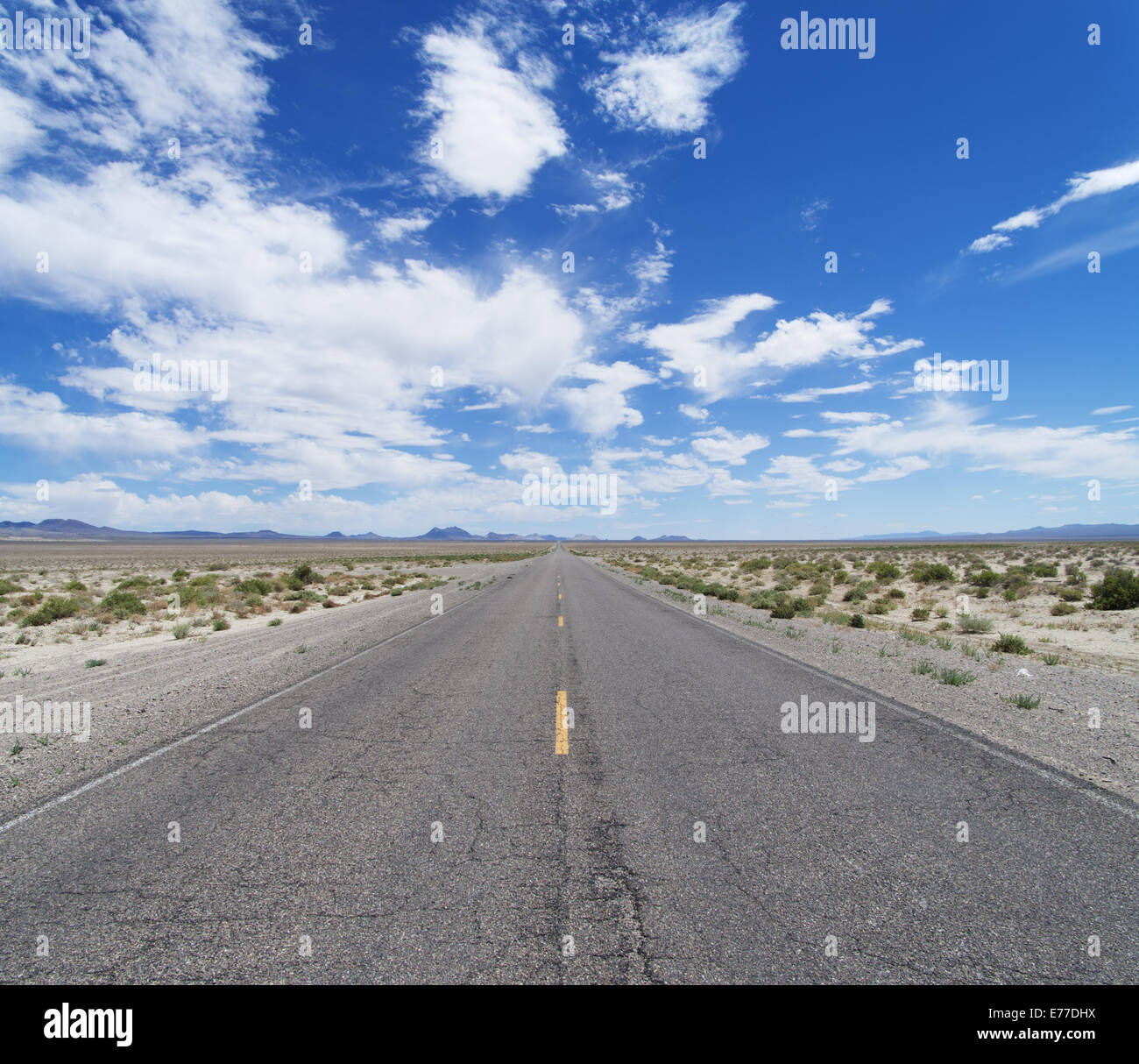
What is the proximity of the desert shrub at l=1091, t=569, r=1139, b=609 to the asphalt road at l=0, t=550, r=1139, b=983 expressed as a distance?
665 inches

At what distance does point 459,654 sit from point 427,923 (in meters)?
8.66

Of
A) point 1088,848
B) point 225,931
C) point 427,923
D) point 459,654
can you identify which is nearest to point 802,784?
point 1088,848

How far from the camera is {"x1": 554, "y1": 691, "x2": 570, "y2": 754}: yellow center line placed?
6.34 metres

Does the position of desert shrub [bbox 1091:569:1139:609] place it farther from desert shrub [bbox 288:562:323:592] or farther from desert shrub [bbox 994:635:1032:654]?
desert shrub [bbox 288:562:323:592]

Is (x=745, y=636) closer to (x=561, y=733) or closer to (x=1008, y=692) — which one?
(x=1008, y=692)

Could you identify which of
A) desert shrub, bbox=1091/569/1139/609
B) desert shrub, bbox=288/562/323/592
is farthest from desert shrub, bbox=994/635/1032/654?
desert shrub, bbox=288/562/323/592

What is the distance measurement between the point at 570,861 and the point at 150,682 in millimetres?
9142

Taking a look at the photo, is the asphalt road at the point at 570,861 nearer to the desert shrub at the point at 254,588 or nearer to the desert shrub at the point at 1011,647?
the desert shrub at the point at 1011,647

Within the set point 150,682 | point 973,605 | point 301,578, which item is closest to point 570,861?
point 150,682

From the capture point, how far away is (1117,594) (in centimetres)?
1902

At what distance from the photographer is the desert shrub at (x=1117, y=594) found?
18.8 metres

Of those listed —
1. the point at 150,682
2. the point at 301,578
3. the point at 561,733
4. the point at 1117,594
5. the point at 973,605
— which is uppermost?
the point at 1117,594

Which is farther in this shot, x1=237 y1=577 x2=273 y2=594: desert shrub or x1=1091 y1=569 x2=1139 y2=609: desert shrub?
x1=237 y1=577 x2=273 y2=594: desert shrub
